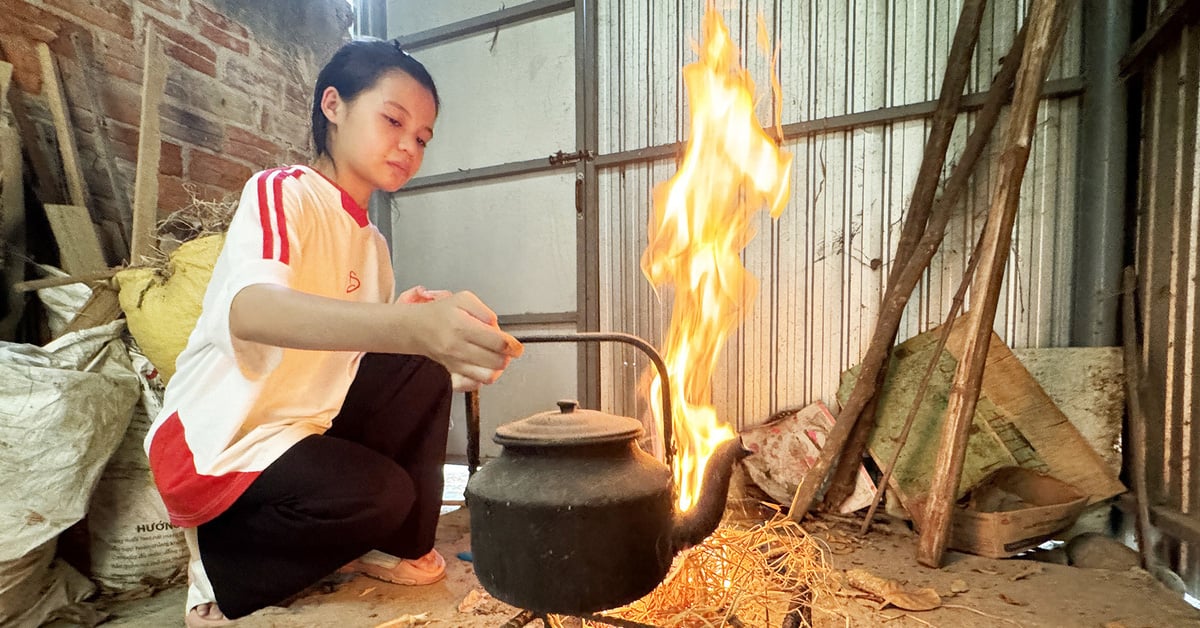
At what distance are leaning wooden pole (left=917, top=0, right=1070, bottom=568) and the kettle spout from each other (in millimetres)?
1484

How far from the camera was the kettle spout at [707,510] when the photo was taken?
1.46m

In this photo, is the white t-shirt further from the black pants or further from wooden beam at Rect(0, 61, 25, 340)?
wooden beam at Rect(0, 61, 25, 340)

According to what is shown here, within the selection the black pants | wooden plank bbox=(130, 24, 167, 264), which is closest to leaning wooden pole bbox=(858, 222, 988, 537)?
the black pants

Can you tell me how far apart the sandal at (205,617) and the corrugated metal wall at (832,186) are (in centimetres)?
253

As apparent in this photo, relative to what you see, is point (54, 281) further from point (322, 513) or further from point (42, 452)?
point (322, 513)

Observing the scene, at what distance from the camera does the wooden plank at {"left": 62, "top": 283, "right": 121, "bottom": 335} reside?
2305mm

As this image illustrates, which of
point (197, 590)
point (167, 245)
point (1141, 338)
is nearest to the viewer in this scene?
point (197, 590)

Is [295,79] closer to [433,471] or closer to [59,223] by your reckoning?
[59,223]

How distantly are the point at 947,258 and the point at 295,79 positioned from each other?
450 cm

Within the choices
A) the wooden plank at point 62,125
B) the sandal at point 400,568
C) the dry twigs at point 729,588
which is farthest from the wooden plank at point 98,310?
the dry twigs at point 729,588

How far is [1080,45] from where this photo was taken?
287 centimetres

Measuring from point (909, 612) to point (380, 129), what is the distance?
256cm

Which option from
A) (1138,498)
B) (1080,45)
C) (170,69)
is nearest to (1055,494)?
(1138,498)

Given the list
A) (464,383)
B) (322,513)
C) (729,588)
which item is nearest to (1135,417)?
(729,588)
